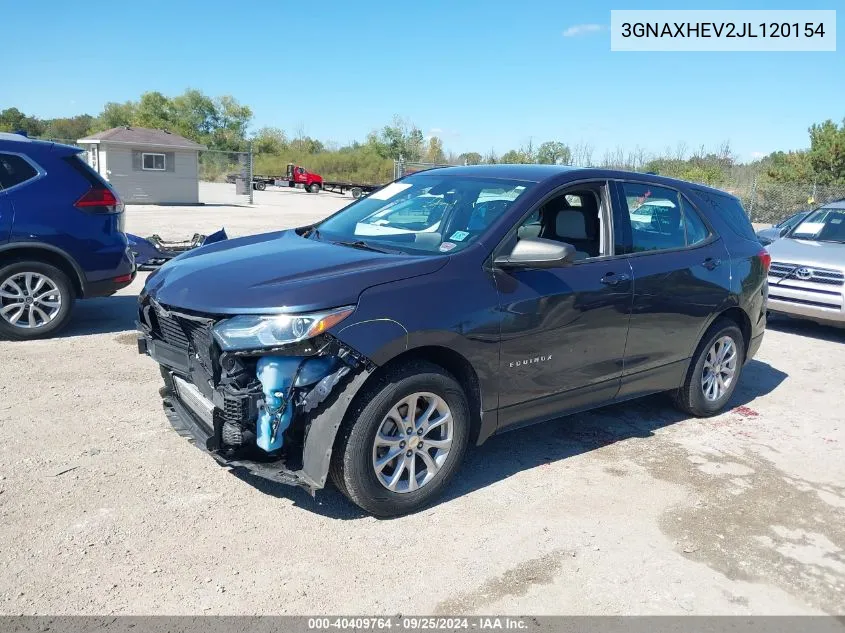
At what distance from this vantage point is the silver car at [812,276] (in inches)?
341

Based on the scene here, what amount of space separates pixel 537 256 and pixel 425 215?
0.97 metres

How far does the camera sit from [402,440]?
3797mm

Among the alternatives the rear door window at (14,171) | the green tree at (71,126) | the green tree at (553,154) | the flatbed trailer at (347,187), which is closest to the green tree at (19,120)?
the green tree at (71,126)

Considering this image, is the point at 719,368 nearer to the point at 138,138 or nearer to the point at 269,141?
the point at 138,138

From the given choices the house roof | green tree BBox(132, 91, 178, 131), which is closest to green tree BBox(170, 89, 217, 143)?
green tree BBox(132, 91, 178, 131)

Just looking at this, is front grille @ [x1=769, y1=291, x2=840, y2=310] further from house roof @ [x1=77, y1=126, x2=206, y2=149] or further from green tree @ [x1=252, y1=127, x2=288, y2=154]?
green tree @ [x1=252, y1=127, x2=288, y2=154]

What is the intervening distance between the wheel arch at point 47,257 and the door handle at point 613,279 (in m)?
5.04

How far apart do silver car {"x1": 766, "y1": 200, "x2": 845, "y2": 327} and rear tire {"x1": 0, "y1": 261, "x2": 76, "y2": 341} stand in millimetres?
8117

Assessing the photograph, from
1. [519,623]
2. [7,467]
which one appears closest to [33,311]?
[7,467]

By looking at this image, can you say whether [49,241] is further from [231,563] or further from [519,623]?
[519,623]

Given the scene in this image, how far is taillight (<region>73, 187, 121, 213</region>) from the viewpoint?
700cm

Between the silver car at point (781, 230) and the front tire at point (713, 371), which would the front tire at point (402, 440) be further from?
the silver car at point (781, 230)

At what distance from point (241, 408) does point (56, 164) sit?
4.79 meters

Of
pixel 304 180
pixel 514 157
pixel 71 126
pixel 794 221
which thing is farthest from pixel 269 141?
pixel 794 221
